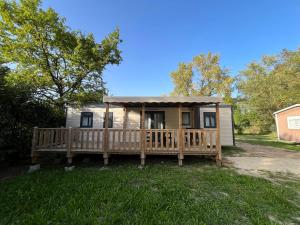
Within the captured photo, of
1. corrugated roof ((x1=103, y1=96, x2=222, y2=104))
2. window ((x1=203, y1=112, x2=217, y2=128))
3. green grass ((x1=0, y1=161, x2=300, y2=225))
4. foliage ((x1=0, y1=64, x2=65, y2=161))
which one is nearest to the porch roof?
corrugated roof ((x1=103, y1=96, x2=222, y2=104))

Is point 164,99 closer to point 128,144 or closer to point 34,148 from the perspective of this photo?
point 128,144

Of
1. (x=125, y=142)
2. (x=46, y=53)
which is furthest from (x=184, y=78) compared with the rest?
(x=125, y=142)

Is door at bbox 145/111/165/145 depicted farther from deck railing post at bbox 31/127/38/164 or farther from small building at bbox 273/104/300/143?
small building at bbox 273/104/300/143

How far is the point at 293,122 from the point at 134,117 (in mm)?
15861

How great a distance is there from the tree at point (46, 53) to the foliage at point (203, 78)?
16.8 metres

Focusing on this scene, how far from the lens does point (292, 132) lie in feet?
51.2

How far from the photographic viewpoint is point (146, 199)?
145 inches

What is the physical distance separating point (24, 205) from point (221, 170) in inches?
240

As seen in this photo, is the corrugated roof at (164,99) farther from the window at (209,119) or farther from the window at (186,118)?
the window at (209,119)

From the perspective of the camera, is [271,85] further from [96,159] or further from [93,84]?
[96,159]

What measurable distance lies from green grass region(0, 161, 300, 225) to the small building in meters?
13.6

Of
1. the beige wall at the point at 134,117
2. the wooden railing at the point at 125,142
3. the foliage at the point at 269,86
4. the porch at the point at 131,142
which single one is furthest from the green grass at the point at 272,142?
the wooden railing at the point at 125,142

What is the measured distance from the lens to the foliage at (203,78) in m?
24.6

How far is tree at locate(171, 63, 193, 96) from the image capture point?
26.0 m
